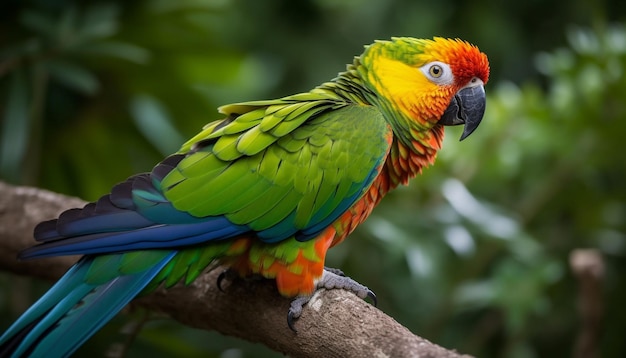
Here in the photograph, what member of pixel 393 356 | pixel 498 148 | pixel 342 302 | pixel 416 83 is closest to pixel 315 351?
pixel 342 302

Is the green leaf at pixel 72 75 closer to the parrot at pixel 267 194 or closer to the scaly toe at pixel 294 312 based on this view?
the parrot at pixel 267 194

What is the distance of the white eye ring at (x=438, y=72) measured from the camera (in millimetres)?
1603

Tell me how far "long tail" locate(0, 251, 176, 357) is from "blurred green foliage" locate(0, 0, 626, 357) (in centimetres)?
93

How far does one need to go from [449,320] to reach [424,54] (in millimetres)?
→ 1430

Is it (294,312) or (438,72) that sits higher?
(438,72)

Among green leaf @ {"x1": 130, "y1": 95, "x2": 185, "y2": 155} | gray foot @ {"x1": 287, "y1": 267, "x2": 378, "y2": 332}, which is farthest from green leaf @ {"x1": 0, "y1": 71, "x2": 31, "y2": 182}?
gray foot @ {"x1": 287, "y1": 267, "x2": 378, "y2": 332}

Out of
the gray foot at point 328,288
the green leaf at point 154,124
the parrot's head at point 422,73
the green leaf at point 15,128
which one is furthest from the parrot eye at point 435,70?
the green leaf at point 15,128

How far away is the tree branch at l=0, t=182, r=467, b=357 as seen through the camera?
1.27 m

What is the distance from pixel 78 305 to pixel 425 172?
5.04ft

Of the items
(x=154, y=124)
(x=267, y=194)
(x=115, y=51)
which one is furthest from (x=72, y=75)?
(x=267, y=194)

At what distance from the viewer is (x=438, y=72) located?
161cm

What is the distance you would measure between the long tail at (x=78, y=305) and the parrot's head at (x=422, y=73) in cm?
63

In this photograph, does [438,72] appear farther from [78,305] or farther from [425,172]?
[425,172]

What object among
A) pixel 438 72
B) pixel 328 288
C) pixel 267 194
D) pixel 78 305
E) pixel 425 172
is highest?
pixel 438 72
